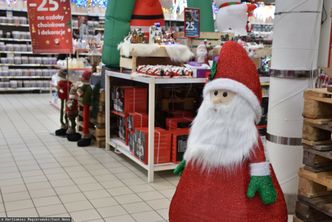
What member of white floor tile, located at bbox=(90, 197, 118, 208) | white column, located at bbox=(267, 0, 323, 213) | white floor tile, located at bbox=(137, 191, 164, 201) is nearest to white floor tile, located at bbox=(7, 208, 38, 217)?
Answer: white floor tile, located at bbox=(90, 197, 118, 208)

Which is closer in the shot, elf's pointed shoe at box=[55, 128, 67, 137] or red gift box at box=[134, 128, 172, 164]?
red gift box at box=[134, 128, 172, 164]

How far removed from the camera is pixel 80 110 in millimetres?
5734

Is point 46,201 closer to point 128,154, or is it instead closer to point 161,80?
point 128,154

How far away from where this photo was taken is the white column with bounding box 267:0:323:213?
2.89 metres

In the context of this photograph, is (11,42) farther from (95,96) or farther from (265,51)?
(265,51)

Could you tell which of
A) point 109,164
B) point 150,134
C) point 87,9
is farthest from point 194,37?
point 87,9

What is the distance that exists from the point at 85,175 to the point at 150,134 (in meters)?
0.83

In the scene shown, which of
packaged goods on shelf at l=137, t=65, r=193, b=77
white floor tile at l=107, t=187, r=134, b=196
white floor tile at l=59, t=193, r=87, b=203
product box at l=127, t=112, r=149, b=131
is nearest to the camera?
white floor tile at l=59, t=193, r=87, b=203

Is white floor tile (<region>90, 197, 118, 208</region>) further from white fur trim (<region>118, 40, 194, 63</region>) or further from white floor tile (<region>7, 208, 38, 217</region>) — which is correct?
white fur trim (<region>118, 40, 194, 63</region>)

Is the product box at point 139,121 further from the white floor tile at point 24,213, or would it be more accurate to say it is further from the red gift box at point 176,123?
the white floor tile at point 24,213

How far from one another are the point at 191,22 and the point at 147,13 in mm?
675

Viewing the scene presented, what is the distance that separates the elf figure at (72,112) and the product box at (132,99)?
110 cm

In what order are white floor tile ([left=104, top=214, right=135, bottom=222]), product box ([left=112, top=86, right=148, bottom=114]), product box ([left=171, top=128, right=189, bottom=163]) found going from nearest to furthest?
white floor tile ([left=104, top=214, right=135, bottom=222]) → product box ([left=171, top=128, right=189, bottom=163]) → product box ([left=112, top=86, right=148, bottom=114])

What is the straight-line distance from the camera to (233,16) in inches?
207
